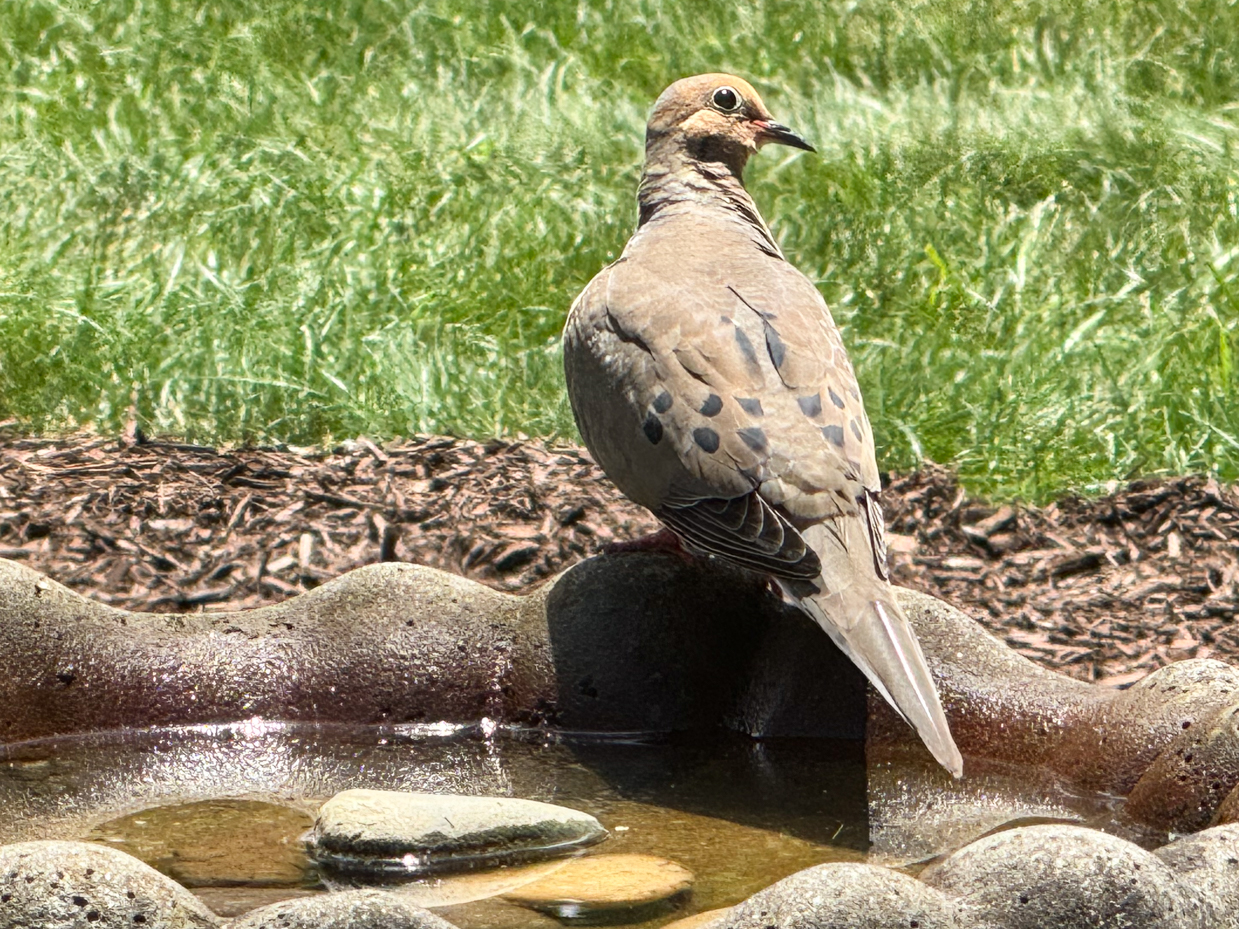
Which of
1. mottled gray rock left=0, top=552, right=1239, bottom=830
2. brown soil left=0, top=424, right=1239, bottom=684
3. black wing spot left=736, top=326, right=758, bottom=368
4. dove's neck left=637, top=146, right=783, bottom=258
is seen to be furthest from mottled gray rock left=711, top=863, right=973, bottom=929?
dove's neck left=637, top=146, right=783, bottom=258

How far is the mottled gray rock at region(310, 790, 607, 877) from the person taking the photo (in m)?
3.71

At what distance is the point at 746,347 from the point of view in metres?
4.54

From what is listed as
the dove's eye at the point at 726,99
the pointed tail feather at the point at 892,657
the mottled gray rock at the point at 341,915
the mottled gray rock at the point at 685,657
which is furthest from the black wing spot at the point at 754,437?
the mottled gray rock at the point at 341,915

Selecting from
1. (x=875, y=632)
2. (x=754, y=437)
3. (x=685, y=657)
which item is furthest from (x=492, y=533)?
(x=875, y=632)

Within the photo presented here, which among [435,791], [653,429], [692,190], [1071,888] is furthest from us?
[692,190]

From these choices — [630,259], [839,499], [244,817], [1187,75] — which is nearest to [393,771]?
[244,817]

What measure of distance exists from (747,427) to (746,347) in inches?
11.9

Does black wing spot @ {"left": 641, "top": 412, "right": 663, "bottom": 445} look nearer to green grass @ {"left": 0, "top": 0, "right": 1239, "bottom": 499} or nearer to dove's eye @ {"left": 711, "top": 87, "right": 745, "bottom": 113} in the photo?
dove's eye @ {"left": 711, "top": 87, "right": 745, "bottom": 113}

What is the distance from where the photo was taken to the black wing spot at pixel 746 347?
4.50 meters

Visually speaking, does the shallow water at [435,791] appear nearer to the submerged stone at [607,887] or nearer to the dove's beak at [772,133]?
the submerged stone at [607,887]

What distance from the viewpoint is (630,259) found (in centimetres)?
509

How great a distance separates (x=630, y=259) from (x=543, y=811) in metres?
1.85

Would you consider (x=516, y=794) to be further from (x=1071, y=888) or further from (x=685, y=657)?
(x=1071, y=888)

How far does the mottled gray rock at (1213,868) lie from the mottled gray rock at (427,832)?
53.7 inches
